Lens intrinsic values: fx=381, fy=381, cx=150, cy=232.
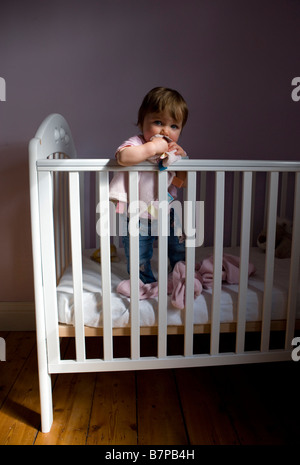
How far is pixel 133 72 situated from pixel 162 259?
3.39 feet

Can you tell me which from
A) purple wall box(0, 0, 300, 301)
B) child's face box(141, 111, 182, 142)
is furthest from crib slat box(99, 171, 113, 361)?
purple wall box(0, 0, 300, 301)

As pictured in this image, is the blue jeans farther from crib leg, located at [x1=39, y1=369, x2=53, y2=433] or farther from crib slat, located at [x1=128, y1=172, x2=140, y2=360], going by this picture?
crib leg, located at [x1=39, y1=369, x2=53, y2=433]

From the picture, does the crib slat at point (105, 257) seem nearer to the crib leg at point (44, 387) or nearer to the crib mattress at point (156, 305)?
the crib mattress at point (156, 305)

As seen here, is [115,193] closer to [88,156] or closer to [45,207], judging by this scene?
[45,207]

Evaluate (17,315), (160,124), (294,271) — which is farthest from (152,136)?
(17,315)

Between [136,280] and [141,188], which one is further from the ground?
[141,188]

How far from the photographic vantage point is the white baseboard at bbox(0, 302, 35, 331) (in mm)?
1867

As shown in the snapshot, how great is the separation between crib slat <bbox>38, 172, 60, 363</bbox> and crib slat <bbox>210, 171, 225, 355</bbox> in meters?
0.47

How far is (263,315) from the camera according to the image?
1174 mm

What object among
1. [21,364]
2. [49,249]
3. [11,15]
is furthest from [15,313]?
[11,15]

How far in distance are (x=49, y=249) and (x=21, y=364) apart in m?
0.73

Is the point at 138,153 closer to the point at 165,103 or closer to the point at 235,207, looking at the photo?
the point at 165,103

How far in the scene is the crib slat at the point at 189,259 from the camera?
1.06m

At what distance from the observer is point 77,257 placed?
3.57ft
